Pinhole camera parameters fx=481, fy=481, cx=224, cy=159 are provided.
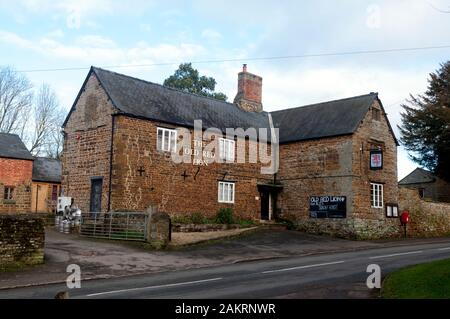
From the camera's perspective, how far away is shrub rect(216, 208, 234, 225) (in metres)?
27.1

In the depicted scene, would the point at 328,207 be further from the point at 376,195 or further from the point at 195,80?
the point at 195,80

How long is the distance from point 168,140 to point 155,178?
227 cm

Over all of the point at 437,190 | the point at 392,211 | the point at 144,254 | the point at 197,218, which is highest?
the point at 437,190

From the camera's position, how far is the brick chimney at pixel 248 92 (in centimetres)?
3337

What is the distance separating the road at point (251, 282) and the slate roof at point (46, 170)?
2922 centimetres

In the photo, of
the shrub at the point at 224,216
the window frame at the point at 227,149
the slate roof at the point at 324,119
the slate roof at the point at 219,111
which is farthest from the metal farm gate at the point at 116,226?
the slate roof at the point at 324,119

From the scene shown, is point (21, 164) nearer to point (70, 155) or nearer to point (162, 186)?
point (70, 155)

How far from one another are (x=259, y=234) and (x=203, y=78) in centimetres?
3273

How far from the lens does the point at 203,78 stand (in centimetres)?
5500

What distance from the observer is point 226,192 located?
93.0 ft

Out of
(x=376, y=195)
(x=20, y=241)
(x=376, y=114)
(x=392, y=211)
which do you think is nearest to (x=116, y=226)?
(x=20, y=241)

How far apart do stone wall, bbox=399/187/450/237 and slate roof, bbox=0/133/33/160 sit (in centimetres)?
2776
